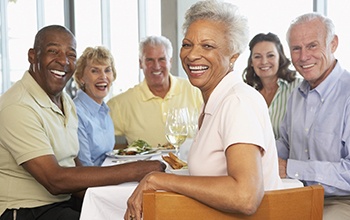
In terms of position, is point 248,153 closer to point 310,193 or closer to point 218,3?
point 310,193

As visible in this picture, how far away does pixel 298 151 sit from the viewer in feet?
7.46

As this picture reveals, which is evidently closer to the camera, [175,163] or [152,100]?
[175,163]

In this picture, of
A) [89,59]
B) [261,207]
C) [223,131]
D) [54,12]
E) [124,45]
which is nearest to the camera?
[261,207]

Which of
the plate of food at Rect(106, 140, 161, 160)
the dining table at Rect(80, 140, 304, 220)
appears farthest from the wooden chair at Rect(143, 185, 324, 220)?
the plate of food at Rect(106, 140, 161, 160)

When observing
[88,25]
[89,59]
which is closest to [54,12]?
[88,25]

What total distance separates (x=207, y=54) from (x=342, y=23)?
3077 mm

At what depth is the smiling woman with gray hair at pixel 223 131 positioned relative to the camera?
116cm

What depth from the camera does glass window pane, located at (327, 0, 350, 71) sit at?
4168 millimetres

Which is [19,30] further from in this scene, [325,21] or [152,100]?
[325,21]

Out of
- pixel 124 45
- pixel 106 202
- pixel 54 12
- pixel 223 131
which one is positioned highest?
pixel 54 12

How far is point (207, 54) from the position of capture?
1460 mm

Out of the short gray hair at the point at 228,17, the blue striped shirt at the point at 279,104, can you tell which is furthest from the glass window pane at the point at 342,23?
the short gray hair at the point at 228,17

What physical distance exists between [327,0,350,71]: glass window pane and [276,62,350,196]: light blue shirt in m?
2.05

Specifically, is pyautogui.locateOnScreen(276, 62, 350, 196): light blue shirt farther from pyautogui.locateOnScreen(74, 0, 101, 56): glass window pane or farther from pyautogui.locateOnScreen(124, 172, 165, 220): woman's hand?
pyautogui.locateOnScreen(74, 0, 101, 56): glass window pane
